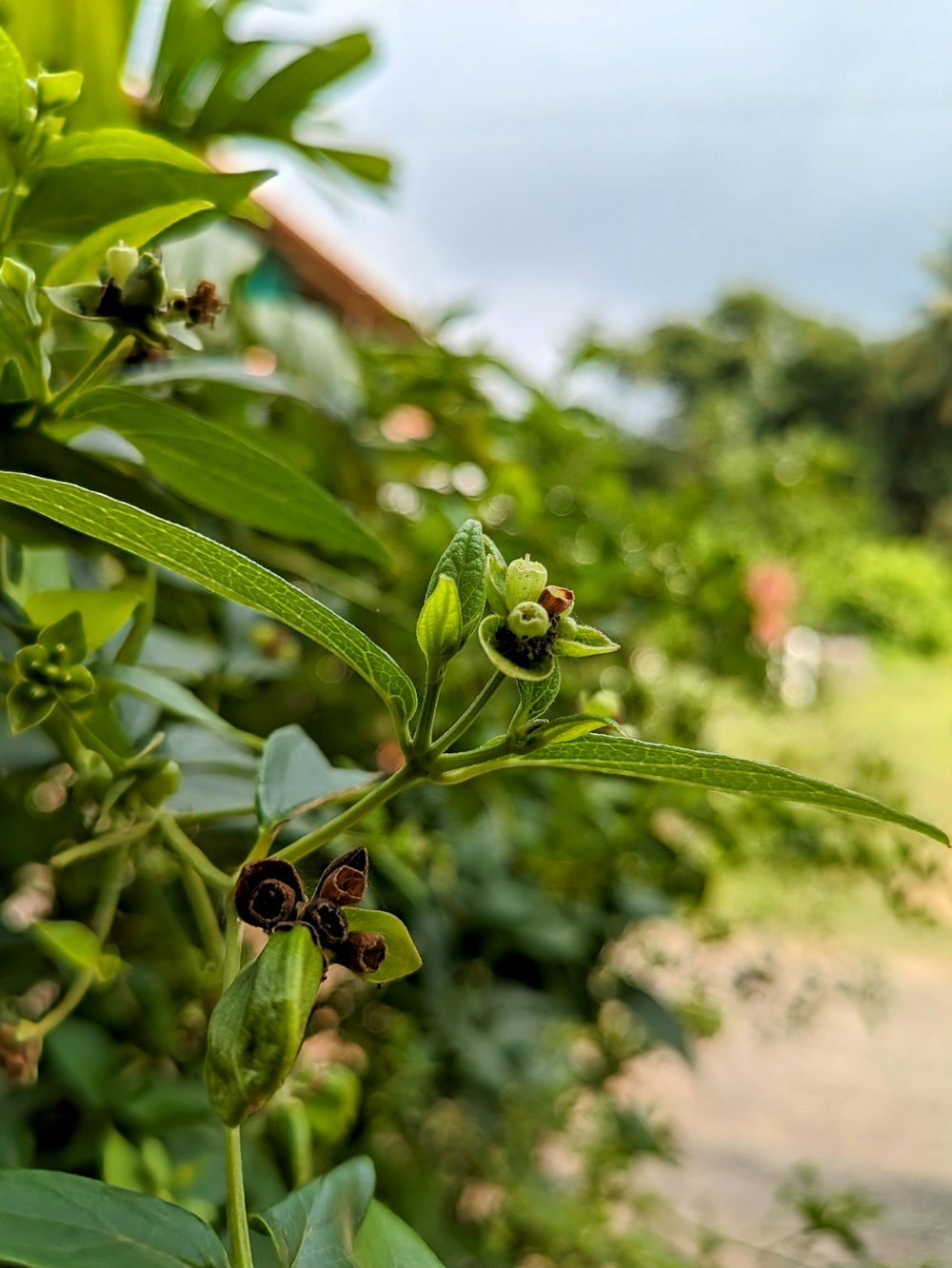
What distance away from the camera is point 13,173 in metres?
0.20

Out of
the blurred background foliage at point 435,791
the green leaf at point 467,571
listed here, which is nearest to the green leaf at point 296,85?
the blurred background foliage at point 435,791

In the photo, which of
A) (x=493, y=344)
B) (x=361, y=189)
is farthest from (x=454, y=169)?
(x=361, y=189)

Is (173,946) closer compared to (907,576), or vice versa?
(173,946)

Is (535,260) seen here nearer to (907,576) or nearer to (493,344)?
(907,576)

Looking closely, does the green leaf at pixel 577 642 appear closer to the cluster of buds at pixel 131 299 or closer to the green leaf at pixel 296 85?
the cluster of buds at pixel 131 299

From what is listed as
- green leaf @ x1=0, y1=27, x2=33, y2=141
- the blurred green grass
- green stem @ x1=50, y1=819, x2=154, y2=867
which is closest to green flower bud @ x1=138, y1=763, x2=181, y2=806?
green stem @ x1=50, y1=819, x2=154, y2=867

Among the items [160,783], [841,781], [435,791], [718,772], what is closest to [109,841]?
[160,783]

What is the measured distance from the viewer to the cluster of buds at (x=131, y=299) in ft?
0.59

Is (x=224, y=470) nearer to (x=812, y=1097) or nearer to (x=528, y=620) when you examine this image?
(x=528, y=620)

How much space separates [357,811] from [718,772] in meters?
0.05

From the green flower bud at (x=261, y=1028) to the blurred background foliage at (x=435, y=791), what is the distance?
10 cm

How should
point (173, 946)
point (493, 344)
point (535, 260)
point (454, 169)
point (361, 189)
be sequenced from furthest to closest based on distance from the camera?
point (535, 260), point (454, 169), point (493, 344), point (361, 189), point (173, 946)

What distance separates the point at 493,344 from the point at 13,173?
0.44 metres

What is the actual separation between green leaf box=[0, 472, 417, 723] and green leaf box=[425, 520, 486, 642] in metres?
0.01
